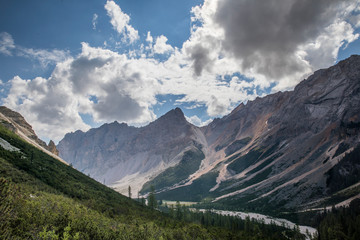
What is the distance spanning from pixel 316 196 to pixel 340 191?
20619 millimetres

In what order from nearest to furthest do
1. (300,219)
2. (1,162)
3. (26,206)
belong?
(26,206) < (1,162) < (300,219)

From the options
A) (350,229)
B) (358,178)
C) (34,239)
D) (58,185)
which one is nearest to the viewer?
(34,239)

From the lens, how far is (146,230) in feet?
160

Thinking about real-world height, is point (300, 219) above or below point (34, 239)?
below

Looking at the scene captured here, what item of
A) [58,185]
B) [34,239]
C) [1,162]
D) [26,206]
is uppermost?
[1,162]

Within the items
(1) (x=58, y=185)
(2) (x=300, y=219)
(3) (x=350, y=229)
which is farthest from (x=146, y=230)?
(2) (x=300, y=219)

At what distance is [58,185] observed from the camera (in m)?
84.7

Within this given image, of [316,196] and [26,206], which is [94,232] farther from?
[316,196]

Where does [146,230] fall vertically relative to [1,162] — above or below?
below

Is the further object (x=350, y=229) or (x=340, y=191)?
(x=340, y=191)

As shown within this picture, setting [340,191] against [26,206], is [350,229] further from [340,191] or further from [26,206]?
[26,206]

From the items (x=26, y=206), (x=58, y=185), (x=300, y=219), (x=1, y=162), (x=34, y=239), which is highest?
(x=1, y=162)

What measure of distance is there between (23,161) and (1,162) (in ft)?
58.8

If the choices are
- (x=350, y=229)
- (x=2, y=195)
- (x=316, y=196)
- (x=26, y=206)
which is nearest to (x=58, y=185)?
(x=26, y=206)
